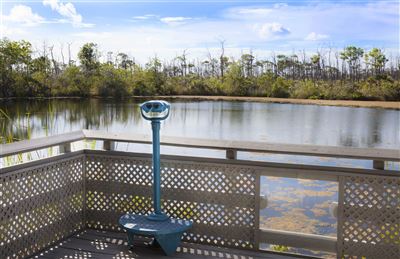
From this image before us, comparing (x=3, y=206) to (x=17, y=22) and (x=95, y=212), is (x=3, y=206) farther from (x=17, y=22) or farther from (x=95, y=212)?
(x=17, y=22)

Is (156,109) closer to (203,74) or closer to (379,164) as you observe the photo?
(379,164)

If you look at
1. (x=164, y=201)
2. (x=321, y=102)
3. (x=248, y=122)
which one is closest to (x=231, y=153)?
(x=164, y=201)

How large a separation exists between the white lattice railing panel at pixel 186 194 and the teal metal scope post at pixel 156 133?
0.67 feet

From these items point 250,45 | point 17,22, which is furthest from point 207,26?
point 17,22

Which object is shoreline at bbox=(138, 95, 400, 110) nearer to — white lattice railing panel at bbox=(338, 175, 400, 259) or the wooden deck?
the wooden deck

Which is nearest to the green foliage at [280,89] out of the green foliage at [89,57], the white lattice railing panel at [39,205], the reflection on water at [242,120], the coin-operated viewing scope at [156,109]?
the reflection on water at [242,120]

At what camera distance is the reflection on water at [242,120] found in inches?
660

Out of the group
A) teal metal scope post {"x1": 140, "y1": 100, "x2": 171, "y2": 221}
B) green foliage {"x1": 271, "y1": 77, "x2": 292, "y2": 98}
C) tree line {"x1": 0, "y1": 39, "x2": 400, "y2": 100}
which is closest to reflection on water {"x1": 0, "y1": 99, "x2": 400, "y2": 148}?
tree line {"x1": 0, "y1": 39, "x2": 400, "y2": 100}

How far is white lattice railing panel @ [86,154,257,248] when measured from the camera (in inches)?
138

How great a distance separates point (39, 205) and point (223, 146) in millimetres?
1390

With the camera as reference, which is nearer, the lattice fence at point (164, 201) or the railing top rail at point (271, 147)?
the railing top rail at point (271, 147)

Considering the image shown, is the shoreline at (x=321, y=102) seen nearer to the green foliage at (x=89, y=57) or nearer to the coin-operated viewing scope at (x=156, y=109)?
the green foliage at (x=89, y=57)

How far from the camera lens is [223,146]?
11.2ft

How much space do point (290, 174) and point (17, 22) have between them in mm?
37277
